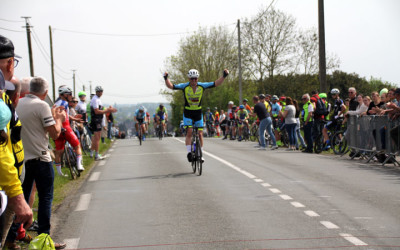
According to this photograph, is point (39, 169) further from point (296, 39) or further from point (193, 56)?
point (193, 56)

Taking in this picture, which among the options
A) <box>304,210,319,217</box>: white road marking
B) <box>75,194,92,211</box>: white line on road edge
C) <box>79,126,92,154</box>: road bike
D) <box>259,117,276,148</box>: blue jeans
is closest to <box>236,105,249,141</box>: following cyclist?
<box>259,117,276,148</box>: blue jeans

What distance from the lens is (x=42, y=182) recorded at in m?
6.09

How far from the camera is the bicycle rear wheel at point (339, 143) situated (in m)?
17.8

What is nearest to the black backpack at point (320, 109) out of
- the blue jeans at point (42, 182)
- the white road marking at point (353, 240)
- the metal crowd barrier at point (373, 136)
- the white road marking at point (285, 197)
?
the metal crowd barrier at point (373, 136)

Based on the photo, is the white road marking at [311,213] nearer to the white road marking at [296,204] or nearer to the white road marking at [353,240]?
the white road marking at [296,204]

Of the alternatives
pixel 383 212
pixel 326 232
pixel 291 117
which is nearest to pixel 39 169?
pixel 326 232

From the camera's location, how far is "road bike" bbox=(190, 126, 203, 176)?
13.1m

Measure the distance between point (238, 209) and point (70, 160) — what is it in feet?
17.6

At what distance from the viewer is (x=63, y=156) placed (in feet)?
41.9

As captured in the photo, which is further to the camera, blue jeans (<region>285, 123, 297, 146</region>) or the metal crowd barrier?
blue jeans (<region>285, 123, 297, 146</region>)

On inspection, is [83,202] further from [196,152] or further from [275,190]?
[196,152]

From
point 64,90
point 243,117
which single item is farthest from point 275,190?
point 243,117

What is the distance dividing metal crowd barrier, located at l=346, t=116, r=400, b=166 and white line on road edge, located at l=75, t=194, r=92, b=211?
702 cm

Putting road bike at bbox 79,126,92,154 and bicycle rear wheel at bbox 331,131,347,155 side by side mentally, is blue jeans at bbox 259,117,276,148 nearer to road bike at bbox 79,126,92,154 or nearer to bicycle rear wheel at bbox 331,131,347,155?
bicycle rear wheel at bbox 331,131,347,155
